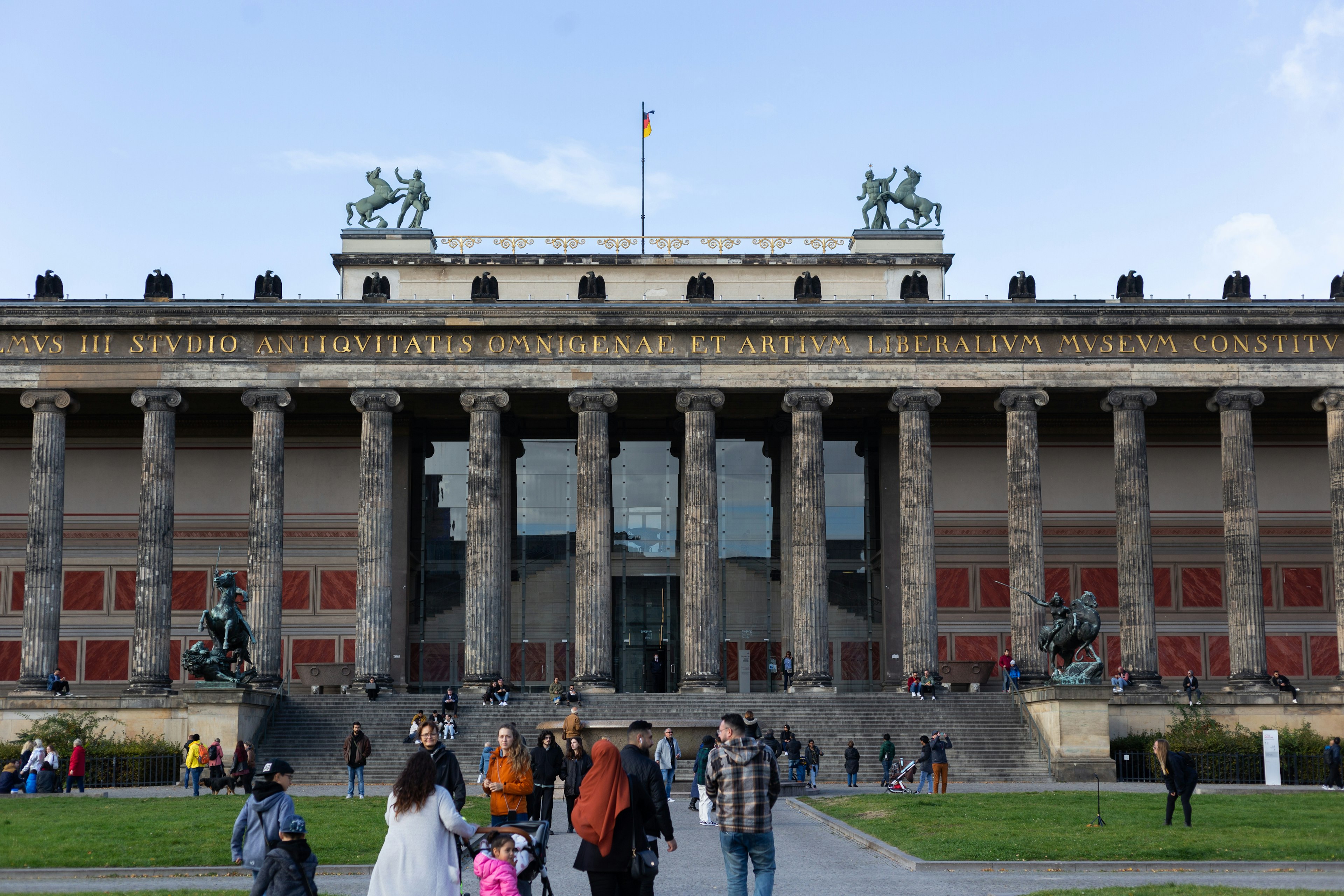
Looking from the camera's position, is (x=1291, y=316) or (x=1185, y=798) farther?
(x=1291, y=316)

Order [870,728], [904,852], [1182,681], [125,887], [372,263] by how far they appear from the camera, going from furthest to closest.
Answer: [372,263], [1182,681], [870,728], [904,852], [125,887]

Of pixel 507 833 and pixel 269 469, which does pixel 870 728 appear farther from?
pixel 507 833

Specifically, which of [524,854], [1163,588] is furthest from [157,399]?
[524,854]

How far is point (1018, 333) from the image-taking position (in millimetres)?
50219

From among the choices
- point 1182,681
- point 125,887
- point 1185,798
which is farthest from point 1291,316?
point 125,887

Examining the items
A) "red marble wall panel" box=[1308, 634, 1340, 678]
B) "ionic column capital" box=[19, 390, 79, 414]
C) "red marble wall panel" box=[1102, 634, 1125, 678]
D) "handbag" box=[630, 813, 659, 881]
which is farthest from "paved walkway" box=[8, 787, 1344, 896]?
"red marble wall panel" box=[1308, 634, 1340, 678]

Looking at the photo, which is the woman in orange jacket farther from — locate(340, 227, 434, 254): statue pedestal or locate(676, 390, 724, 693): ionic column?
locate(340, 227, 434, 254): statue pedestal

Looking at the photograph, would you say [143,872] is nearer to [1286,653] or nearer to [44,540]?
[44,540]

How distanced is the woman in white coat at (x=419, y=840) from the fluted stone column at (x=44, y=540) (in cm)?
3903

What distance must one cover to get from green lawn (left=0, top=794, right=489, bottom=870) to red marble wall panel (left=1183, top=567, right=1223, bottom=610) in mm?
32138

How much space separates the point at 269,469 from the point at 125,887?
30.9 meters

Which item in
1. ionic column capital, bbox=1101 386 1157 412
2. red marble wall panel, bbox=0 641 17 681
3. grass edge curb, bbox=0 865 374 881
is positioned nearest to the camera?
grass edge curb, bbox=0 865 374 881

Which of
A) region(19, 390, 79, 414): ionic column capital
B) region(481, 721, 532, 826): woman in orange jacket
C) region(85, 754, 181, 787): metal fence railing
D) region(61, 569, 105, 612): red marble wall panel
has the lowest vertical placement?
region(85, 754, 181, 787): metal fence railing

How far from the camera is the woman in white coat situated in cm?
1157
